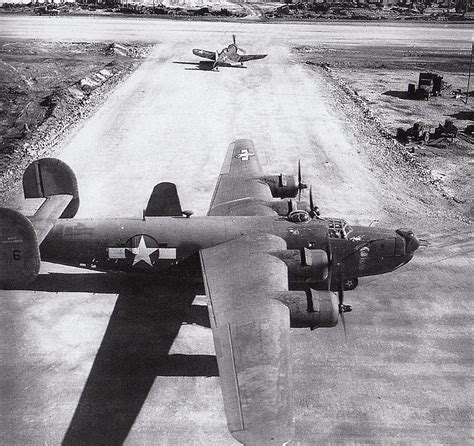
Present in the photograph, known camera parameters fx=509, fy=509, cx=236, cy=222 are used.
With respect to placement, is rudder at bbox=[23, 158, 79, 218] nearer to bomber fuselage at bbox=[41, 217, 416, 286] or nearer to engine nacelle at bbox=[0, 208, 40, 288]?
bomber fuselage at bbox=[41, 217, 416, 286]

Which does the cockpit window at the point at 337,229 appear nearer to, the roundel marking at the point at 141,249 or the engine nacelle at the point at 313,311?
the engine nacelle at the point at 313,311

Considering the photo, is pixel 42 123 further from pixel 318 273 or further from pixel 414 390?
pixel 414 390

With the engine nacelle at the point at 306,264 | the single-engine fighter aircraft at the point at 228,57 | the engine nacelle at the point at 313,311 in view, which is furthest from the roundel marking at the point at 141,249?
the single-engine fighter aircraft at the point at 228,57

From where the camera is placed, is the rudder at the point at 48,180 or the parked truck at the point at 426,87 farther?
the parked truck at the point at 426,87

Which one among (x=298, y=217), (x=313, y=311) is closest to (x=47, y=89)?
(x=298, y=217)

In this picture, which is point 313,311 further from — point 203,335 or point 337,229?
point 337,229

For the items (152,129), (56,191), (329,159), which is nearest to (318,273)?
(56,191)

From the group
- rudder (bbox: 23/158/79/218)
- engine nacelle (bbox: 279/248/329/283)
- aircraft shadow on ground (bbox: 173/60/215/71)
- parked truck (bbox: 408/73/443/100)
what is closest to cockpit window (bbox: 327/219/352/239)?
engine nacelle (bbox: 279/248/329/283)
